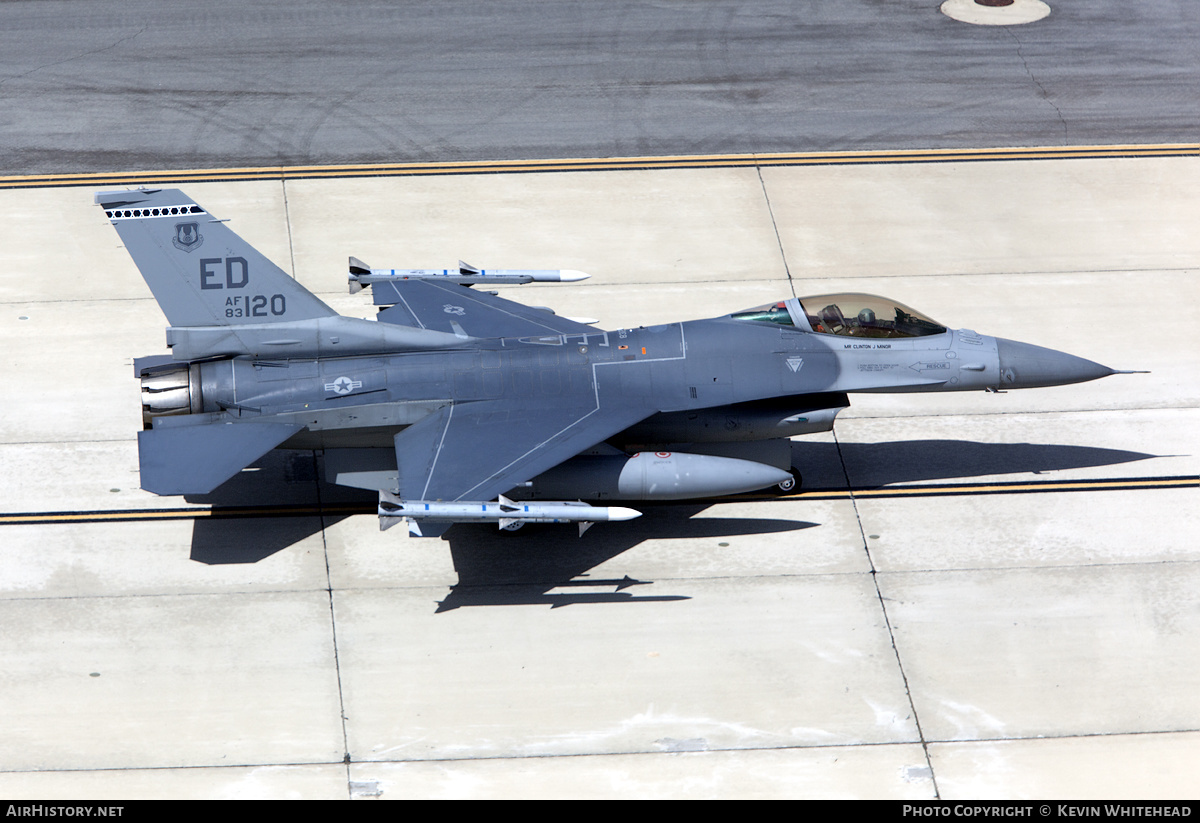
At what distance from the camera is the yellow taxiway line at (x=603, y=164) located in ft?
82.4

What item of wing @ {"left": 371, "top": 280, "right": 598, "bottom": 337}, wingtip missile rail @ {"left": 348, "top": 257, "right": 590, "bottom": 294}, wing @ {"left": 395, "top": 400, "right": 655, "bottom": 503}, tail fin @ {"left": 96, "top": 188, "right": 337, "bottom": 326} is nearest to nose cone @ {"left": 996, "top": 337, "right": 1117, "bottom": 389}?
wing @ {"left": 395, "top": 400, "right": 655, "bottom": 503}

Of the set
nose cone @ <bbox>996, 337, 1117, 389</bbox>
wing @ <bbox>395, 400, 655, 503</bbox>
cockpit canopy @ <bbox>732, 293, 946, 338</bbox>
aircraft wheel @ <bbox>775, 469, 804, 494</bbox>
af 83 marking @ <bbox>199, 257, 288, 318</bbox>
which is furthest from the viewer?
aircraft wheel @ <bbox>775, 469, 804, 494</bbox>

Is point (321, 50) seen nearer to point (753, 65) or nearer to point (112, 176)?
point (112, 176)

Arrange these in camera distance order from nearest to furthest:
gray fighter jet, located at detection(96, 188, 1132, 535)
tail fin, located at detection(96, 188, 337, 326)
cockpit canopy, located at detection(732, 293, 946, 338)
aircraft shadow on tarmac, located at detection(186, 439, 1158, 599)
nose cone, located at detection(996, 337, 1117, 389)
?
gray fighter jet, located at detection(96, 188, 1132, 535) → aircraft shadow on tarmac, located at detection(186, 439, 1158, 599) → tail fin, located at detection(96, 188, 337, 326) → cockpit canopy, located at detection(732, 293, 946, 338) → nose cone, located at detection(996, 337, 1117, 389)

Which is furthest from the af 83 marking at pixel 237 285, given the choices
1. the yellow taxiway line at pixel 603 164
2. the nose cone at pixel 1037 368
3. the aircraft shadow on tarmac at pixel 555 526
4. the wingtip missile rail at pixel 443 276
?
the nose cone at pixel 1037 368

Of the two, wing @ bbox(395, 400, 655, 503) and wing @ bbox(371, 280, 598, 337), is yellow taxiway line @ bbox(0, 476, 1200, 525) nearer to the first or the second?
wing @ bbox(395, 400, 655, 503)

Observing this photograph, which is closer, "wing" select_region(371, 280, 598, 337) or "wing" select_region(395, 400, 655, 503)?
"wing" select_region(395, 400, 655, 503)

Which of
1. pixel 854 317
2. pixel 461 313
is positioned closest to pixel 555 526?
pixel 461 313

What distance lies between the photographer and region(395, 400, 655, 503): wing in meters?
16.1

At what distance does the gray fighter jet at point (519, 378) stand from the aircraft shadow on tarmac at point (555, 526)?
0.84 metres

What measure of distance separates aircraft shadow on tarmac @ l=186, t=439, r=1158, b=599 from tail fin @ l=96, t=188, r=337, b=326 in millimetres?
2453

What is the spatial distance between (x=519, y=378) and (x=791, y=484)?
3.98m

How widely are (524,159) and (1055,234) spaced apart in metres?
9.73
